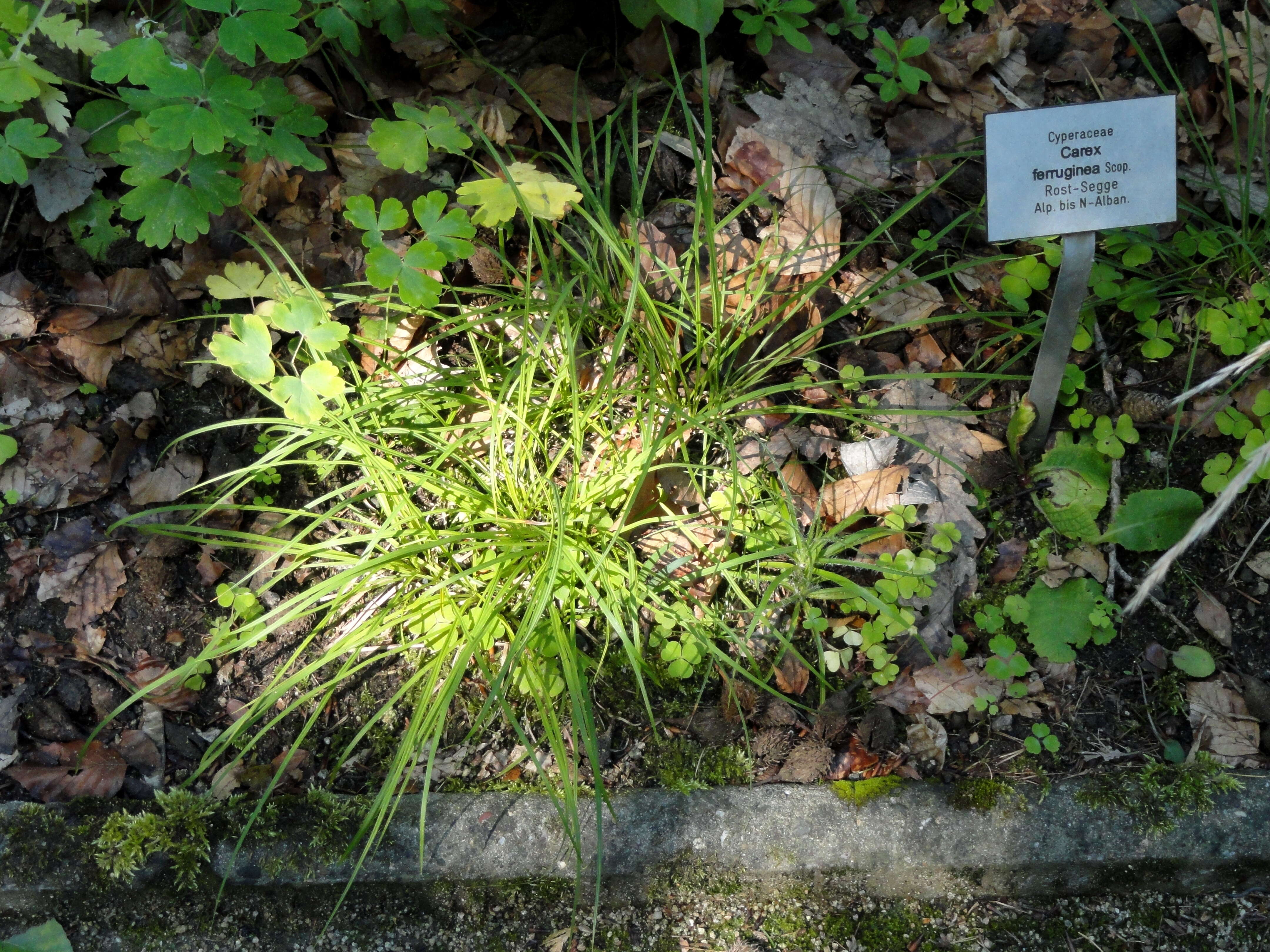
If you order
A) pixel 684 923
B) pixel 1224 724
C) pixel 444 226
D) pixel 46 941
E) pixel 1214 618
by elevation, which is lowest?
pixel 684 923

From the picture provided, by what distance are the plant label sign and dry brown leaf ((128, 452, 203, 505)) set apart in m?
1.87

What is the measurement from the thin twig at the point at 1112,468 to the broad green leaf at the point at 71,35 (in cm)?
239

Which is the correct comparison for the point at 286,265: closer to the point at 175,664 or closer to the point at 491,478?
the point at 491,478

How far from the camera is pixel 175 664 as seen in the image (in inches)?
76.6

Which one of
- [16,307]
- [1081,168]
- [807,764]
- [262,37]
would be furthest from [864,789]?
[16,307]

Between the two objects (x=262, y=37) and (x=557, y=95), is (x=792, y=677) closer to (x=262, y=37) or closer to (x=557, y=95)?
(x=557, y=95)

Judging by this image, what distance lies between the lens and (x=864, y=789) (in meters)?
1.72

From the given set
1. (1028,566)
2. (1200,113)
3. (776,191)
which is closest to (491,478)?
(776,191)

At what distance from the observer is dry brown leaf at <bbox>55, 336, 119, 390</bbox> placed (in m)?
2.12

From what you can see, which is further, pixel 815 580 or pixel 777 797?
pixel 815 580

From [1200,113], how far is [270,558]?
8.40 ft

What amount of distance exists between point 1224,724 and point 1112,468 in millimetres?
587

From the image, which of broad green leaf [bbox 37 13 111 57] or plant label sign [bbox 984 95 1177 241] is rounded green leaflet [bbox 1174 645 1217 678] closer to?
plant label sign [bbox 984 95 1177 241]

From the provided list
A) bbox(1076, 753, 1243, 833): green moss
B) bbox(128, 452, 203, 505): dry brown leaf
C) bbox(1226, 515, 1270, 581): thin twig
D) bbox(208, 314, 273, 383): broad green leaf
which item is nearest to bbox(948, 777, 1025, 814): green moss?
bbox(1076, 753, 1243, 833): green moss
